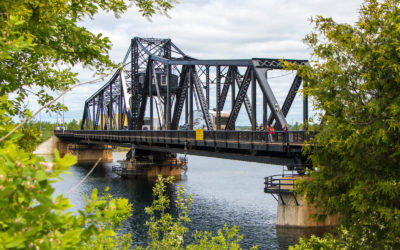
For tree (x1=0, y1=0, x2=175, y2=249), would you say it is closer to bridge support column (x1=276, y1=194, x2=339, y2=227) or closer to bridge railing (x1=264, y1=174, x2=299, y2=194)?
bridge railing (x1=264, y1=174, x2=299, y2=194)

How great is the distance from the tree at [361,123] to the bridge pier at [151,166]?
2229 inches

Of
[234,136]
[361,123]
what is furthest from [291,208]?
[361,123]

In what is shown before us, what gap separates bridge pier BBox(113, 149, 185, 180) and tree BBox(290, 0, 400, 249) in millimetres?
56625

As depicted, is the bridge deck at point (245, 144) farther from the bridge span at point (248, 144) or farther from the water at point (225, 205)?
the water at point (225, 205)

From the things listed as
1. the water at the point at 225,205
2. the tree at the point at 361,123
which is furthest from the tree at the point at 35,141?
the water at the point at 225,205

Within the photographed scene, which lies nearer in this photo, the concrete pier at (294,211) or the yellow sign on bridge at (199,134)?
the concrete pier at (294,211)

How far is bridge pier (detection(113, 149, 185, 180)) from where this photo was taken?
70.9 meters

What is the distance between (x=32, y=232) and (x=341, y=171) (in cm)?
1153

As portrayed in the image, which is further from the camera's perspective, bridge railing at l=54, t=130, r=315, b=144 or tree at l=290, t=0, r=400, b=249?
bridge railing at l=54, t=130, r=315, b=144

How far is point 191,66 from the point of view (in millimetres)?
53031

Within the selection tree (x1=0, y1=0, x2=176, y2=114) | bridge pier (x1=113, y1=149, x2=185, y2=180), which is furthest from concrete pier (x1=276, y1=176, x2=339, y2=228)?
bridge pier (x1=113, y1=149, x2=185, y2=180)

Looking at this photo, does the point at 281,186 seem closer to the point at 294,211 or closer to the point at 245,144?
the point at 294,211

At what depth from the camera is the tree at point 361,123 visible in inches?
442

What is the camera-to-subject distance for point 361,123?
458 inches
